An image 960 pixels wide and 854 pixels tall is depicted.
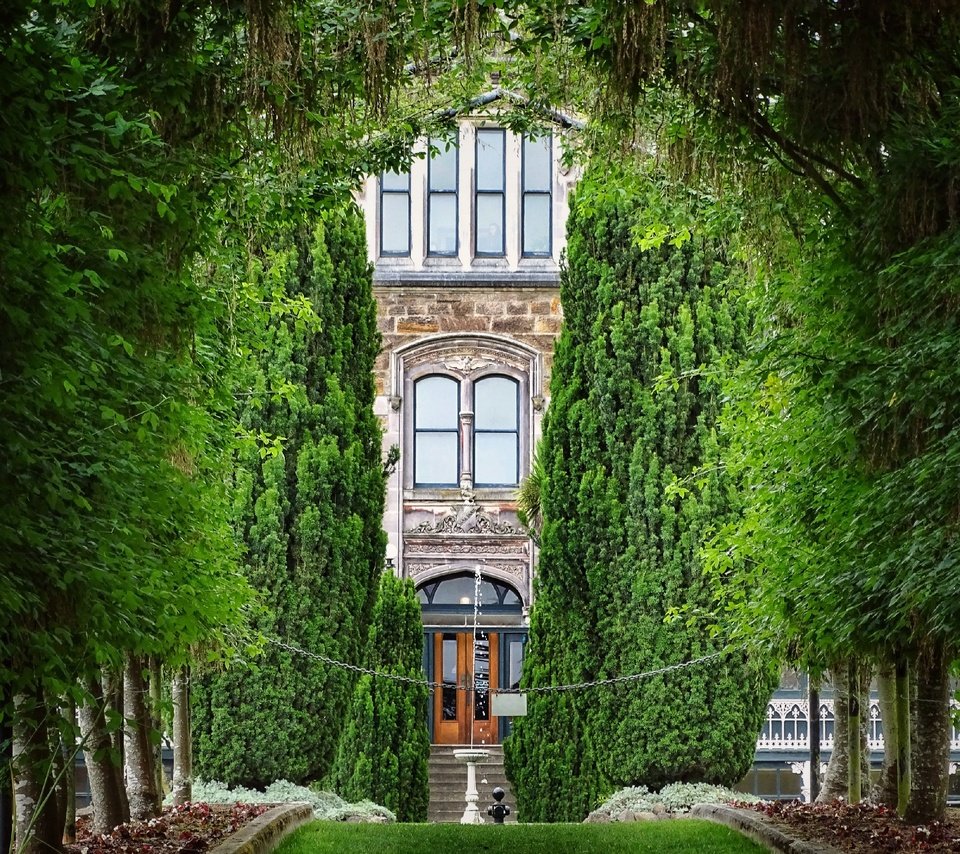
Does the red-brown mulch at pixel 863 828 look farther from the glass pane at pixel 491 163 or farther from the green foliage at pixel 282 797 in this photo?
the glass pane at pixel 491 163

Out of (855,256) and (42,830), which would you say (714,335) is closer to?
(855,256)

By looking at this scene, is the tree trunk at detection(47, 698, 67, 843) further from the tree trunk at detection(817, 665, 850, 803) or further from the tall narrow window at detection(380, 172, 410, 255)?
the tall narrow window at detection(380, 172, 410, 255)

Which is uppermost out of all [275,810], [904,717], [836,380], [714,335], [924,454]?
[714,335]

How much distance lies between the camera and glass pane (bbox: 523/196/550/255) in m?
27.6

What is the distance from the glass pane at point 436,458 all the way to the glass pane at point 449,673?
10.0ft

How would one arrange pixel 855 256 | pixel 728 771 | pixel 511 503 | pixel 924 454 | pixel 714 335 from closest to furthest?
pixel 924 454, pixel 855 256, pixel 728 771, pixel 714 335, pixel 511 503

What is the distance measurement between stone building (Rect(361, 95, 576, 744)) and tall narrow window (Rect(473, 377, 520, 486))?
Result: 0.02 m

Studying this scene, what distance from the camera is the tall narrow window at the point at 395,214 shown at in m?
27.6

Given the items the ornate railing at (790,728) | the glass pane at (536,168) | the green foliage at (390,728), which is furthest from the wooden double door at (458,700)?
the glass pane at (536,168)

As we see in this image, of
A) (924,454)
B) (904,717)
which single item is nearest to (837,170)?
(924,454)

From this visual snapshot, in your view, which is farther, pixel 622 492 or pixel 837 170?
pixel 622 492

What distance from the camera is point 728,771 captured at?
58.3 ft

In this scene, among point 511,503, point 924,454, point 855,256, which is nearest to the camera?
point 924,454

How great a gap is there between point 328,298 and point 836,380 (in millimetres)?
11419
